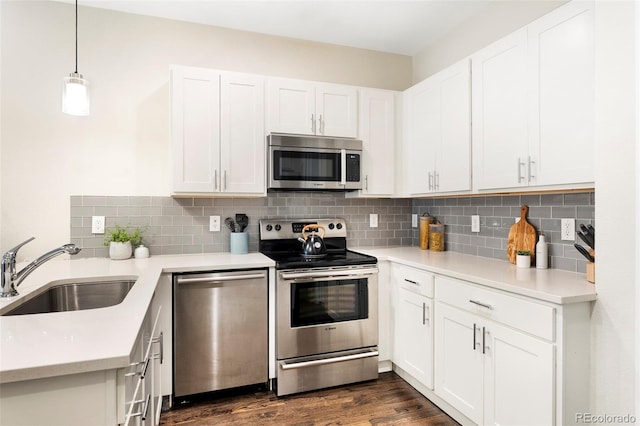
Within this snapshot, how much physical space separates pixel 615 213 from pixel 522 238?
31.7 inches

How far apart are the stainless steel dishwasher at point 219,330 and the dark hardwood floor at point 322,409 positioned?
0.38 ft

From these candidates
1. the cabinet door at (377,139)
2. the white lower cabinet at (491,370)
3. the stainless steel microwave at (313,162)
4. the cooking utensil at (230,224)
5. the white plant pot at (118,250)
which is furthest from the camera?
the cabinet door at (377,139)

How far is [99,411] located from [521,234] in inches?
93.0

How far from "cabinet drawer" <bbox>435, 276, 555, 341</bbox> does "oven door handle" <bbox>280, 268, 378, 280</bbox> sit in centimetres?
56

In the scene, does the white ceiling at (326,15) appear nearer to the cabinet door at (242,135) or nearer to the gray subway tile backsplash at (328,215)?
the cabinet door at (242,135)

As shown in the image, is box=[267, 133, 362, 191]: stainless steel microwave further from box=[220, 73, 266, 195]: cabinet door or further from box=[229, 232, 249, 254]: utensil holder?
box=[229, 232, 249, 254]: utensil holder

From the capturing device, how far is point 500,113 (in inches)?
87.3

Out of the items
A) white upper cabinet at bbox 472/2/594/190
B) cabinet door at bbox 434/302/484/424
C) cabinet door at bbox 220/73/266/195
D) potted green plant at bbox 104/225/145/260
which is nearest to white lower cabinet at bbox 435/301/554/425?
cabinet door at bbox 434/302/484/424

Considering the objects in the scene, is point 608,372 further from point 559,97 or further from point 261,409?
point 261,409

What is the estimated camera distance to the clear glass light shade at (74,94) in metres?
1.84

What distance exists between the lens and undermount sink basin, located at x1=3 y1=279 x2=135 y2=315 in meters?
1.87

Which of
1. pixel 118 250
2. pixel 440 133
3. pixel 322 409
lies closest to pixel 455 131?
pixel 440 133

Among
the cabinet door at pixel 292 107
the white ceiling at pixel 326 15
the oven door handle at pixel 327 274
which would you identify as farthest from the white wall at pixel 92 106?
the oven door handle at pixel 327 274

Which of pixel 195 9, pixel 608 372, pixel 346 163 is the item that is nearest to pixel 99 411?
pixel 608 372
